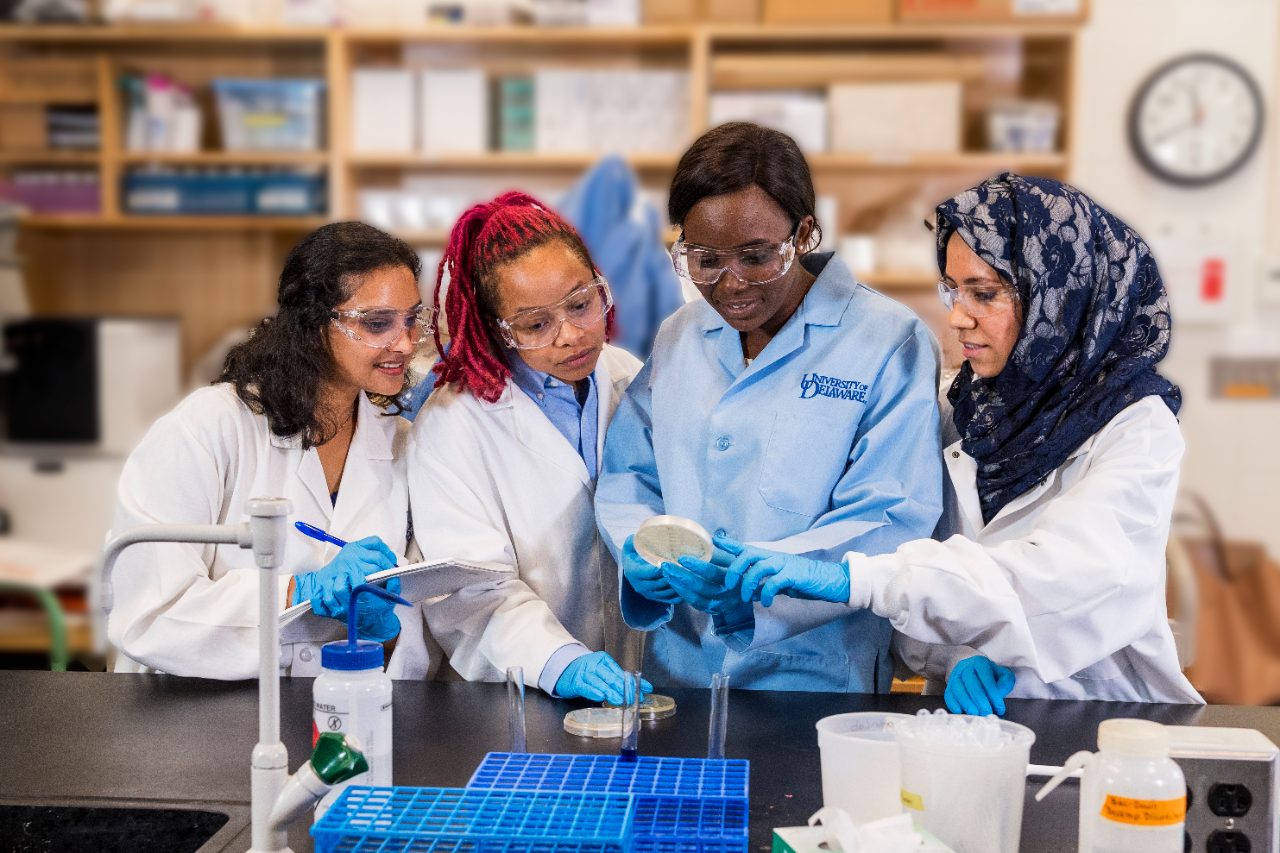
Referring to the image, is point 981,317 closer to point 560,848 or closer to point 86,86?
point 560,848

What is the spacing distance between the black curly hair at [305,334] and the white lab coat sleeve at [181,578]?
8 cm

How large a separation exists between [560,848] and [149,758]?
67 centimetres

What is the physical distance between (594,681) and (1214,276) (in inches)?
141

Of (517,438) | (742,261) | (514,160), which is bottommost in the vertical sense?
(517,438)

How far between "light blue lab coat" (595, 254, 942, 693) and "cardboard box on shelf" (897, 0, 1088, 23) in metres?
2.59

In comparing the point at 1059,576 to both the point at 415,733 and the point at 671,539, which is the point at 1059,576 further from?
the point at 415,733

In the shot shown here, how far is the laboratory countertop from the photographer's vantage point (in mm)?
1400

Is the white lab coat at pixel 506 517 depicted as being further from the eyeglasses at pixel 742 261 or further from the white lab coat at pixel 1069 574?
the white lab coat at pixel 1069 574

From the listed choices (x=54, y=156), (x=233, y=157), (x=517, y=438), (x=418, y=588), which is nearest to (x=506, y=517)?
(x=517, y=438)

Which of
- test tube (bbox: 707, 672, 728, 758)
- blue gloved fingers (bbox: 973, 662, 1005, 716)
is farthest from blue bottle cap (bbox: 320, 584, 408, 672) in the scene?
blue gloved fingers (bbox: 973, 662, 1005, 716)

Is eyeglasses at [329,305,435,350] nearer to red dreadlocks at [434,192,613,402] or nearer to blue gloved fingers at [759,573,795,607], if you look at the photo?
red dreadlocks at [434,192,613,402]

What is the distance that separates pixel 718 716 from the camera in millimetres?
1456

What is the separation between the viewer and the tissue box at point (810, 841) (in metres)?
1.10

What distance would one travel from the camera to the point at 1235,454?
4547 millimetres
